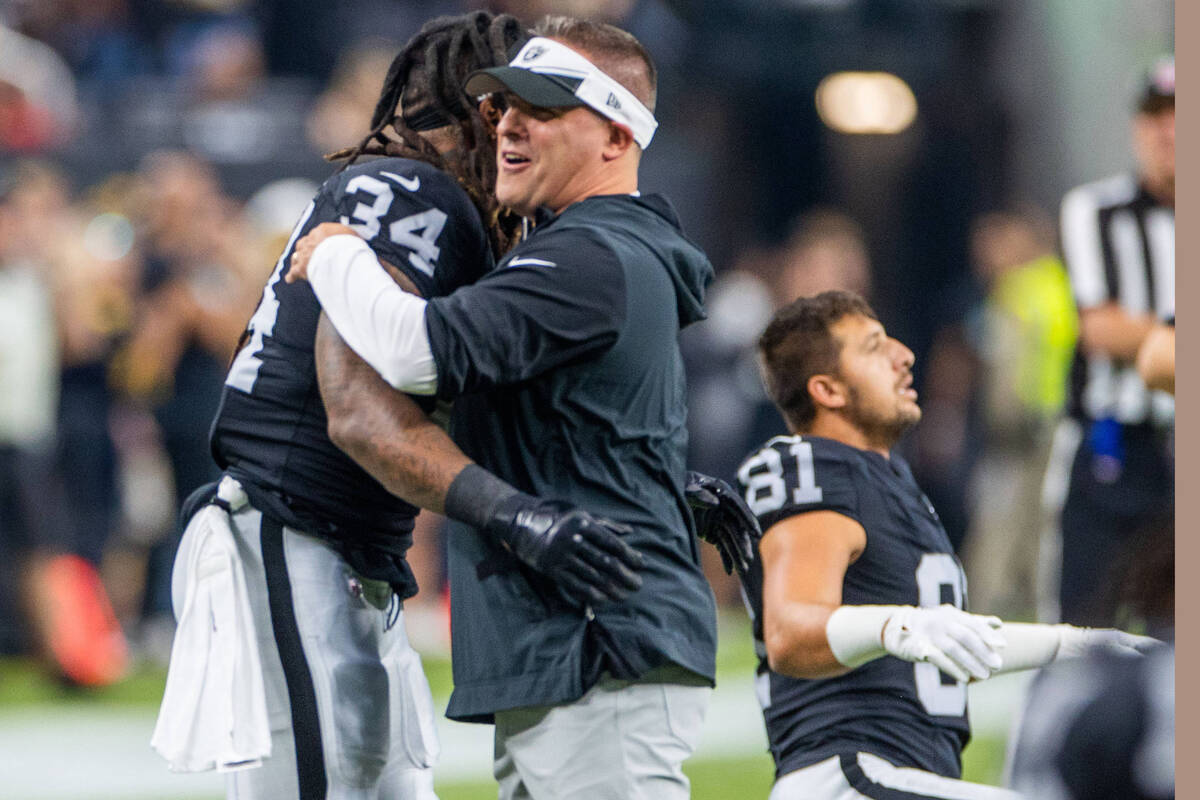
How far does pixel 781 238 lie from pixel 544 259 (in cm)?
1381

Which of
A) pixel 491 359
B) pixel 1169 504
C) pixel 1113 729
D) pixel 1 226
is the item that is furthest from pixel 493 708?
pixel 1 226

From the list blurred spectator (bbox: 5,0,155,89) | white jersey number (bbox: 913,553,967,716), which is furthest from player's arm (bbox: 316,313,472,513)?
blurred spectator (bbox: 5,0,155,89)

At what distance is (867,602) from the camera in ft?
12.6

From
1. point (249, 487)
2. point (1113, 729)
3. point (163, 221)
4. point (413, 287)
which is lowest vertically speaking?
point (1113, 729)

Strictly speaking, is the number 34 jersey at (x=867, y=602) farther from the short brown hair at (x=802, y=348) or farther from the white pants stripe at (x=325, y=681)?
the white pants stripe at (x=325, y=681)

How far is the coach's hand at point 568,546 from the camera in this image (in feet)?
9.45

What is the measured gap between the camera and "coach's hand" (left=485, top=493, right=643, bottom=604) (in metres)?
2.88

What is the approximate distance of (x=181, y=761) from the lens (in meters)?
3.21

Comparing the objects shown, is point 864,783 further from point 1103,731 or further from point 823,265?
point 823,265

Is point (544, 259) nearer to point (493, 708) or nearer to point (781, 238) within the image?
point (493, 708)

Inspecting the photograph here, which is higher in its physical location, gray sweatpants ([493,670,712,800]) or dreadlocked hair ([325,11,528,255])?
dreadlocked hair ([325,11,528,255])

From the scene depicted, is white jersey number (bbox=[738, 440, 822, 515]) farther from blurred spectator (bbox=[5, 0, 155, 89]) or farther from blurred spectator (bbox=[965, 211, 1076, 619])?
blurred spectator (bbox=[5, 0, 155, 89])

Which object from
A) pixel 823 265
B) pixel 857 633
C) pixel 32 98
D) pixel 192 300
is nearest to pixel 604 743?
pixel 857 633

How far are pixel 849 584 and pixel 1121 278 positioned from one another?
223 cm
